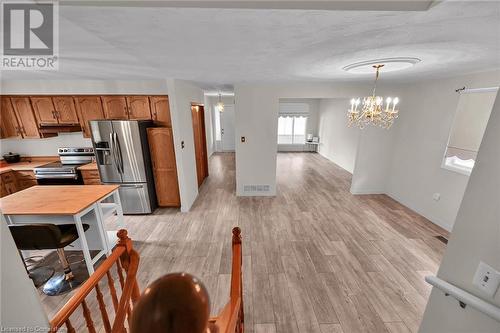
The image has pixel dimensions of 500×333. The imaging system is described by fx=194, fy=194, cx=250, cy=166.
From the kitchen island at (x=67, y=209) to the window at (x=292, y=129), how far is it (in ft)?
23.2

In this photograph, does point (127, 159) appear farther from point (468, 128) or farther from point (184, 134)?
point (468, 128)

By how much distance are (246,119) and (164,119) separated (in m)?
1.51

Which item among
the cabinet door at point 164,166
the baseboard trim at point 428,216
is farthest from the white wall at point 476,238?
the cabinet door at point 164,166

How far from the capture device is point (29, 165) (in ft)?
11.4

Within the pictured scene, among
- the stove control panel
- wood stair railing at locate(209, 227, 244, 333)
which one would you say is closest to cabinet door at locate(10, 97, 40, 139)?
the stove control panel

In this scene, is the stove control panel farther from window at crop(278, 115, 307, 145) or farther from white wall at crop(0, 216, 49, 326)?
window at crop(278, 115, 307, 145)

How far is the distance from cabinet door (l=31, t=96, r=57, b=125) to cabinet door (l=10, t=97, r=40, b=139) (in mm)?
85

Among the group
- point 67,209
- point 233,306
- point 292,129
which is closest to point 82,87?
point 67,209

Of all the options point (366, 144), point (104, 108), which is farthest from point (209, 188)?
point (366, 144)

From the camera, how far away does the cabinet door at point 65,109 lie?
333 centimetres

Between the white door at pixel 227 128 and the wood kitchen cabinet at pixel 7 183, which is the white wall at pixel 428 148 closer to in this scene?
the white door at pixel 227 128

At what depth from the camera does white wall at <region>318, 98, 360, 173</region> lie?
5789 mm

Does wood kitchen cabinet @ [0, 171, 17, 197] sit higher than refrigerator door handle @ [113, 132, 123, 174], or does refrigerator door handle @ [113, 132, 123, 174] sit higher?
refrigerator door handle @ [113, 132, 123, 174]

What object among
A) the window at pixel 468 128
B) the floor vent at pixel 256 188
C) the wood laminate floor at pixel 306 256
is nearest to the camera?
the wood laminate floor at pixel 306 256
